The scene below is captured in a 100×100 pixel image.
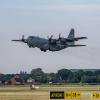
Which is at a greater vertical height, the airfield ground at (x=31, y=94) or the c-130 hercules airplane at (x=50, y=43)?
the c-130 hercules airplane at (x=50, y=43)

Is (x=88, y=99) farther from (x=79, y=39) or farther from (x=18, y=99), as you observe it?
(x=79, y=39)

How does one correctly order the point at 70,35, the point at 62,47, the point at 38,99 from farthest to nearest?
the point at 70,35 → the point at 62,47 → the point at 38,99

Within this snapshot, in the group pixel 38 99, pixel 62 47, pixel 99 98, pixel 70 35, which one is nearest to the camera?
pixel 99 98

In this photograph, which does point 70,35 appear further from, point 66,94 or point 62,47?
point 66,94

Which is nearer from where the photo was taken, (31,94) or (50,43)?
(31,94)

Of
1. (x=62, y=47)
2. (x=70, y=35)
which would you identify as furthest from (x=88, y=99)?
(x=70, y=35)

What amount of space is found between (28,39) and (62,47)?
9.54m

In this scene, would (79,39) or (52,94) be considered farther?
(79,39)

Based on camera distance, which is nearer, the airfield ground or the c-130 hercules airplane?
the airfield ground

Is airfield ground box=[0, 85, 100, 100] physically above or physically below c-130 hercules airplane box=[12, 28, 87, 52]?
below

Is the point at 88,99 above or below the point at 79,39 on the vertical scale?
below

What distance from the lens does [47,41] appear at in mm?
155125

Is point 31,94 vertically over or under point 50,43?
under

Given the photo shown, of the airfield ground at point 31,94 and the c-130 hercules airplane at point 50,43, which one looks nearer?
the airfield ground at point 31,94
